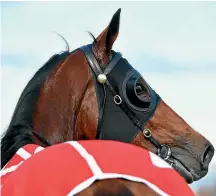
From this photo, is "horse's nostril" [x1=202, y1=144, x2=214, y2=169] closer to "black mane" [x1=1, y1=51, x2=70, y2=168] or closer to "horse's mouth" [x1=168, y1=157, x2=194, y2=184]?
"horse's mouth" [x1=168, y1=157, x2=194, y2=184]

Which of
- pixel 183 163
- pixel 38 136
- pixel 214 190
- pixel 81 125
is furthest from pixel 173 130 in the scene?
pixel 214 190

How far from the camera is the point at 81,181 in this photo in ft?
6.32

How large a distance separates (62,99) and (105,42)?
1.85 ft

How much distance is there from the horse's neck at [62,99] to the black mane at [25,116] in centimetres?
5

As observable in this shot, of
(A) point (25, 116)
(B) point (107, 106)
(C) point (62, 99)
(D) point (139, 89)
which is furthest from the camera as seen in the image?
(D) point (139, 89)

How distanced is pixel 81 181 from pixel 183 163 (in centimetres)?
227

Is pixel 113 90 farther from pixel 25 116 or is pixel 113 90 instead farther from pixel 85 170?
pixel 85 170

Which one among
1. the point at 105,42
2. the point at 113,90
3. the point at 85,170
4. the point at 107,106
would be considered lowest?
the point at 107,106

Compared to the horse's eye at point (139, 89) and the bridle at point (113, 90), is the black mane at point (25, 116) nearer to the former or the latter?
the bridle at point (113, 90)

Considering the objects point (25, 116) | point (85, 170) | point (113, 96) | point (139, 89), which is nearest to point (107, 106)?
point (113, 96)

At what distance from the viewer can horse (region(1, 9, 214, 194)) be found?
3.70 m

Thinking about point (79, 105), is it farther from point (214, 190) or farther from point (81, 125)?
point (214, 190)

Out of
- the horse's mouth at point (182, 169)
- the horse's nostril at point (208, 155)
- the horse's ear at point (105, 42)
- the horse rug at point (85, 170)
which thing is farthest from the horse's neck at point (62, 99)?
the horse rug at point (85, 170)

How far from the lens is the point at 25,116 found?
3.39m
